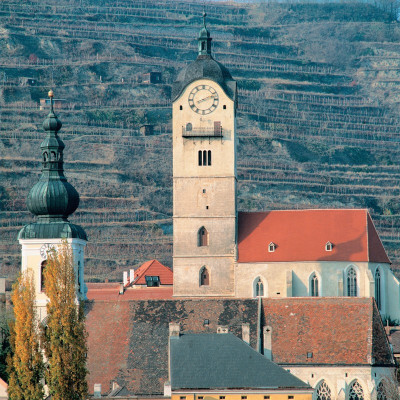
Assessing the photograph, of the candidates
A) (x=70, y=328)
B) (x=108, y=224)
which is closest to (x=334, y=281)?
(x=70, y=328)

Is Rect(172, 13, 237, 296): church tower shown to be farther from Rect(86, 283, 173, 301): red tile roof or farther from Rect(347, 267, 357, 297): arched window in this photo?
Rect(86, 283, 173, 301): red tile roof

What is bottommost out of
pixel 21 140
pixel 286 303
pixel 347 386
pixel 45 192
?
pixel 347 386

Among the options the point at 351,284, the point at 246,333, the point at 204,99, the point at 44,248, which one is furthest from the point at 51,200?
the point at 351,284

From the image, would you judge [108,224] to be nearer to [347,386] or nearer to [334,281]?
[334,281]

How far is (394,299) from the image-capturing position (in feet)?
242

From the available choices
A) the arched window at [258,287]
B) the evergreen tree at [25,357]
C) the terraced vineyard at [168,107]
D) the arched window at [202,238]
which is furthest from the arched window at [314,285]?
the terraced vineyard at [168,107]

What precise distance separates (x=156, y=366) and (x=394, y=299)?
794 inches

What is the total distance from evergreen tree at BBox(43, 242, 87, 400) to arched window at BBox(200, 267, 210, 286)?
1806 cm

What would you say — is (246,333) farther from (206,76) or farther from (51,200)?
(206,76)

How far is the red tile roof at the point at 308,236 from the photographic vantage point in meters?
72.1

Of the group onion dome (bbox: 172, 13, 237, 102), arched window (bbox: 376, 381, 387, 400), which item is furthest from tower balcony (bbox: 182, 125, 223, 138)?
arched window (bbox: 376, 381, 387, 400)

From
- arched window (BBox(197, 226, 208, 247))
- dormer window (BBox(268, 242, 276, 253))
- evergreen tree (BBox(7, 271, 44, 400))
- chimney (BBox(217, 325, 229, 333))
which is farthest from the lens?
arched window (BBox(197, 226, 208, 247))

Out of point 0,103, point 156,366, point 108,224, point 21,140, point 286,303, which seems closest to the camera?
point 156,366

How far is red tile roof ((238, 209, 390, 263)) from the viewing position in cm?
7212
